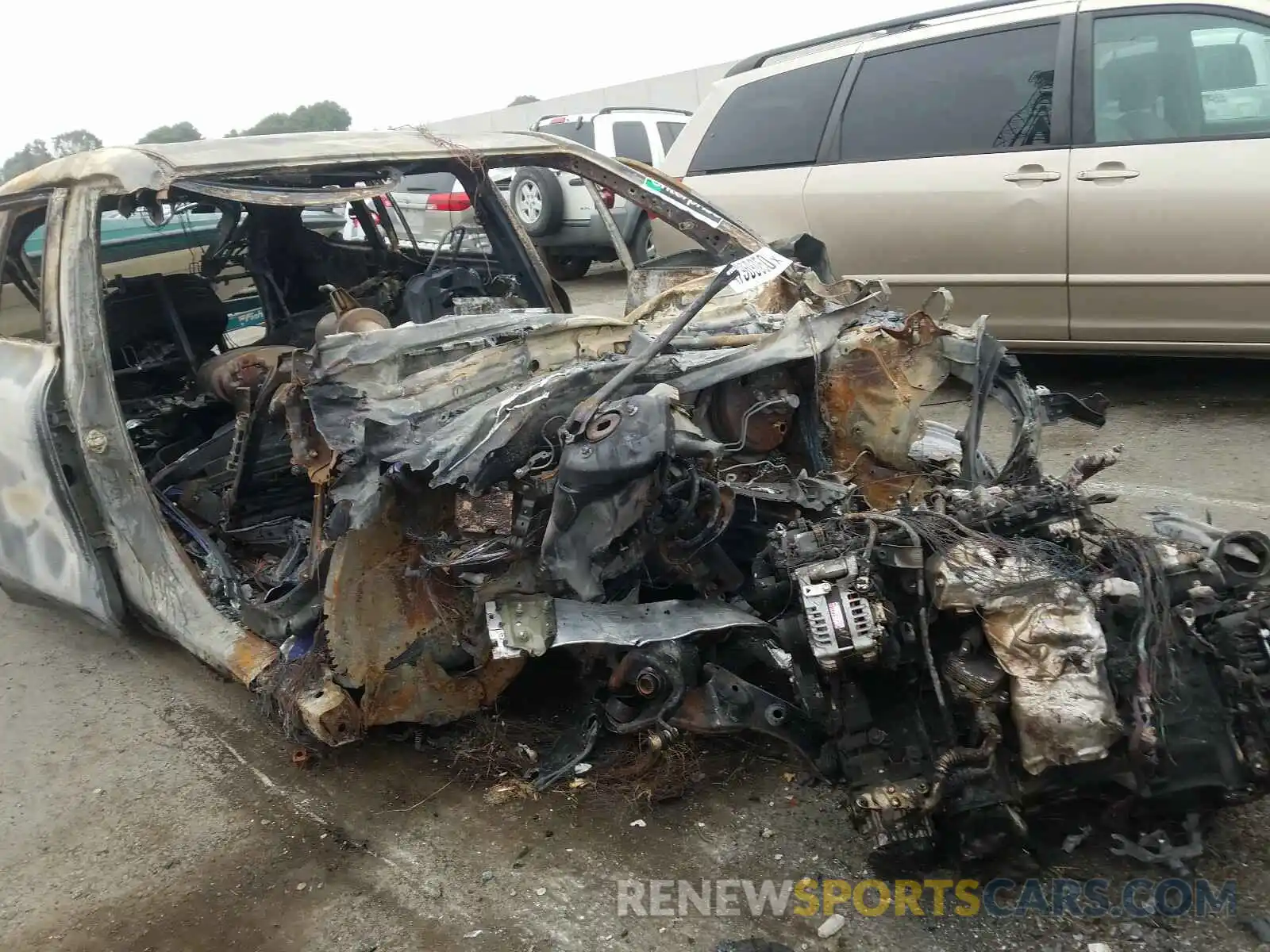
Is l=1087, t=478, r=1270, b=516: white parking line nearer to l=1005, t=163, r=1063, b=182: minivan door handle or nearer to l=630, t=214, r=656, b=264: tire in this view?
l=1005, t=163, r=1063, b=182: minivan door handle

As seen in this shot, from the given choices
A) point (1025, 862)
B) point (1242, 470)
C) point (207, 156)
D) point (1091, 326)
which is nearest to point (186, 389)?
point (207, 156)

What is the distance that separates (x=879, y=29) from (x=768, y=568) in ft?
13.7

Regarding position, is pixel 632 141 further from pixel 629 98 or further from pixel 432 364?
pixel 629 98

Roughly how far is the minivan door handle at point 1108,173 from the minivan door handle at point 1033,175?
0.38 feet

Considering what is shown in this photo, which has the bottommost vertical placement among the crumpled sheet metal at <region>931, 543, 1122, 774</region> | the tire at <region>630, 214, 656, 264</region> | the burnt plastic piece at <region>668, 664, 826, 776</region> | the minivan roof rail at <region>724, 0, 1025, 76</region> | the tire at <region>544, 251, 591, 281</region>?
the tire at <region>544, 251, 591, 281</region>

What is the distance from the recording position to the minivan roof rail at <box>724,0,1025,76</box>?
16.9 feet

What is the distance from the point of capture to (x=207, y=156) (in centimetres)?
324

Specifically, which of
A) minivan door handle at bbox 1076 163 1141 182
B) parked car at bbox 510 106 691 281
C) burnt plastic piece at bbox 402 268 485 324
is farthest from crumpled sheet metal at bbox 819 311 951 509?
parked car at bbox 510 106 691 281

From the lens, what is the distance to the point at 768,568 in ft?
7.79

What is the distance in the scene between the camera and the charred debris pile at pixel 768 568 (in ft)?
6.26

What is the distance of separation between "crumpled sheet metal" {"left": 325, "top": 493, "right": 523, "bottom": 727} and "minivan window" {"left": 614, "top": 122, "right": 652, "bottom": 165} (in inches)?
327

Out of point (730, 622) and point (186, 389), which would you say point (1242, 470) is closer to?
point (730, 622)

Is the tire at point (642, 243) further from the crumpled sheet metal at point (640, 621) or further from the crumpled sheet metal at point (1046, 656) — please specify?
the crumpled sheet metal at point (1046, 656)

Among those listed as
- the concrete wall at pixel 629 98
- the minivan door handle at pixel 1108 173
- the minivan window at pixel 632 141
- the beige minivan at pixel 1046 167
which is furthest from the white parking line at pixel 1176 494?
the concrete wall at pixel 629 98
